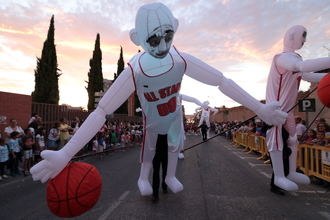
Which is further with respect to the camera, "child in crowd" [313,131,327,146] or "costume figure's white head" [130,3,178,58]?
"child in crowd" [313,131,327,146]

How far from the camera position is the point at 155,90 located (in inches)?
123

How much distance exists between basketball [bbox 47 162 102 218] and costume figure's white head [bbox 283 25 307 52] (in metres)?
2.68

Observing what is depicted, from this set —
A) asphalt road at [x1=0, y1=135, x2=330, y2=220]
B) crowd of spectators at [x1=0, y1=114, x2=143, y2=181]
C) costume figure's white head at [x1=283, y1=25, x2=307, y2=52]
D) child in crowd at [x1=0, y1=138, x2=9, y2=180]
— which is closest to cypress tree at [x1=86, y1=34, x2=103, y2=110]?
crowd of spectators at [x1=0, y1=114, x2=143, y2=181]

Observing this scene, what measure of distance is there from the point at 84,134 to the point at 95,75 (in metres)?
25.4

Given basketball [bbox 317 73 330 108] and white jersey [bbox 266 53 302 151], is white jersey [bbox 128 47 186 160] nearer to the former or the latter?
white jersey [bbox 266 53 302 151]

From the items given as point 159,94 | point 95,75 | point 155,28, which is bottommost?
point 159,94

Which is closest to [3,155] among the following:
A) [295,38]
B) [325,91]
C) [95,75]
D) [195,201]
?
[195,201]

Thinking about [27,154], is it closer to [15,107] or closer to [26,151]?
[26,151]

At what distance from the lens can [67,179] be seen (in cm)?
272

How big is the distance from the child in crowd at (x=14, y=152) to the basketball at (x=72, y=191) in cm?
588

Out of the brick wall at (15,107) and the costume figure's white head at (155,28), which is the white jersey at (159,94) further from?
the brick wall at (15,107)

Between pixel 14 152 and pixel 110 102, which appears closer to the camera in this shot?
pixel 110 102

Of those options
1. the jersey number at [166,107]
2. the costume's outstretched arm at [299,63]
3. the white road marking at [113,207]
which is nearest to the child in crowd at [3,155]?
the white road marking at [113,207]

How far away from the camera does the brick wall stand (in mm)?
12141
